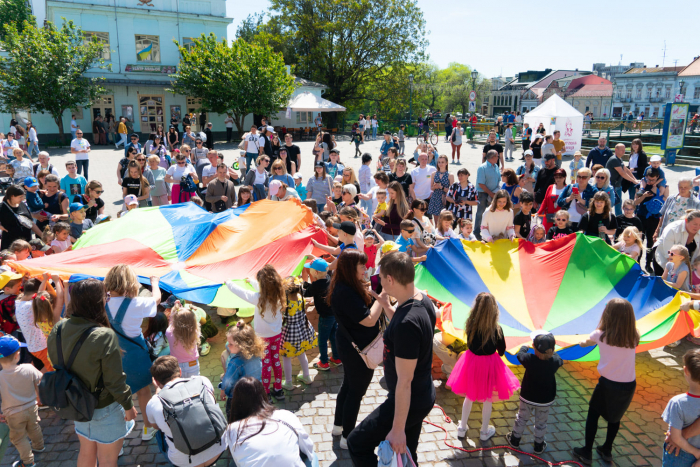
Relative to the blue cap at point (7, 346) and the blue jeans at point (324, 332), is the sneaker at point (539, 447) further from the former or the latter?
the blue cap at point (7, 346)

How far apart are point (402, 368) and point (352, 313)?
88cm

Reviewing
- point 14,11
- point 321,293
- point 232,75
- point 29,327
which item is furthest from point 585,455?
point 14,11

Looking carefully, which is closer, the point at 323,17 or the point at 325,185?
the point at 325,185

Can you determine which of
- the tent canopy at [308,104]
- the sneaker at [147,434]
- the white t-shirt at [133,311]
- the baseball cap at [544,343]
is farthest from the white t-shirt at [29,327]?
the tent canopy at [308,104]

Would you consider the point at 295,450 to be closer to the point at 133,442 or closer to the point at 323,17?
the point at 133,442

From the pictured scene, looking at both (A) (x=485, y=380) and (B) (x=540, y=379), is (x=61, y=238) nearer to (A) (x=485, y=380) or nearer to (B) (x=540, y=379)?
(A) (x=485, y=380)

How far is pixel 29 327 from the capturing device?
4688 millimetres

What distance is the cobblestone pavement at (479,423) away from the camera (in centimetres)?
429

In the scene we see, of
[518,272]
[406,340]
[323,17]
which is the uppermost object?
[323,17]

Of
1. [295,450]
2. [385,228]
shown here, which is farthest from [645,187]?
[295,450]

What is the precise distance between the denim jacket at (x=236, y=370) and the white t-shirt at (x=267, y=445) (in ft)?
4.48

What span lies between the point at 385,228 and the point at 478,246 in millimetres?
1784

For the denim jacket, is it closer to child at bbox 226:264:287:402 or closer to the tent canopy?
child at bbox 226:264:287:402

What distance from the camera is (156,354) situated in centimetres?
471
